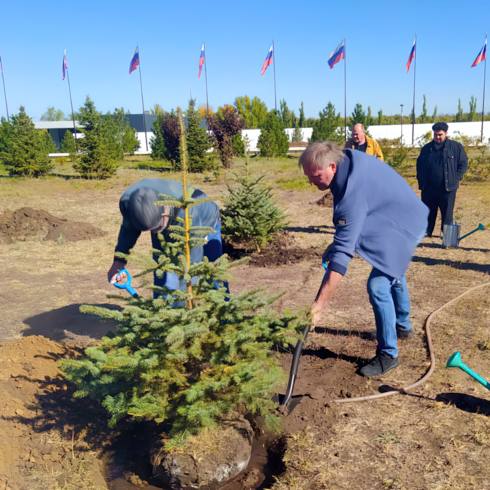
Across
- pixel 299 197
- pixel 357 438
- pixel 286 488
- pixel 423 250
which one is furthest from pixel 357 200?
pixel 299 197

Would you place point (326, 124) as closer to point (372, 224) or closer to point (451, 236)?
point (451, 236)

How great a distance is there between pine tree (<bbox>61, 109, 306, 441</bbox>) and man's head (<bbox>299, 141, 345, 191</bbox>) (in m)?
0.81

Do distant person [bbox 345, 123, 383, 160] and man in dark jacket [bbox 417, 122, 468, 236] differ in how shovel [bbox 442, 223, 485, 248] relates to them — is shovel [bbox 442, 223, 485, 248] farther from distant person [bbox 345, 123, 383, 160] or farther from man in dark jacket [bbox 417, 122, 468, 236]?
distant person [bbox 345, 123, 383, 160]

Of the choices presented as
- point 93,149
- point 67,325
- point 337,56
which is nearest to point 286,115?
point 337,56

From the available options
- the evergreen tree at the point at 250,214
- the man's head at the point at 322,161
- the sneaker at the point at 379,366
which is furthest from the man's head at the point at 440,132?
the man's head at the point at 322,161

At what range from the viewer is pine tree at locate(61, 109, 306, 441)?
8.66 ft

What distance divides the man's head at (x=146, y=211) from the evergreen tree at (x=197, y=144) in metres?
17.4

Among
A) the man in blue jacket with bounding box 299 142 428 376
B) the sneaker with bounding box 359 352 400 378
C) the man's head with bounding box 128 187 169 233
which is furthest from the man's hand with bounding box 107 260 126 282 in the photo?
the sneaker with bounding box 359 352 400 378

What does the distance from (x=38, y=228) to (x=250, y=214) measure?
4.77 m

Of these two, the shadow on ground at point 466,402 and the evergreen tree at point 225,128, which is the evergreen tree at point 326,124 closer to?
the evergreen tree at point 225,128

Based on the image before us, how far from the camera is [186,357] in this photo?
2.65 metres

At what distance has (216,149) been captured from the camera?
2150 cm

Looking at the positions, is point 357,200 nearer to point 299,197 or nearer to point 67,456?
point 67,456

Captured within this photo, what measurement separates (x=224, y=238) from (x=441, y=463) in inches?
216
